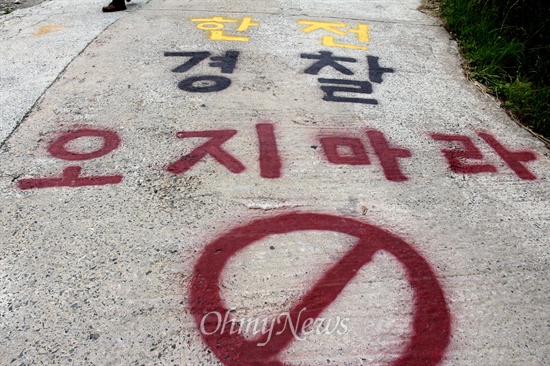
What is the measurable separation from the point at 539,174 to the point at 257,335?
1947 millimetres

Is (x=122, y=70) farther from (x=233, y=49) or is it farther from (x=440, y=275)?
(x=440, y=275)

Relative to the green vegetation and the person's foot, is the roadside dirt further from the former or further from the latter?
the green vegetation

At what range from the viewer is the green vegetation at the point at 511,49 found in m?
3.47

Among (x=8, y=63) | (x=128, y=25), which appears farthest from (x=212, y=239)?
(x=128, y=25)

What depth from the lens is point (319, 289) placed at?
6.59 feet

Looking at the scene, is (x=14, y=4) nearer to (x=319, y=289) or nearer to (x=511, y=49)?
(x=511, y=49)

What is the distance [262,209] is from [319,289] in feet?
1.84

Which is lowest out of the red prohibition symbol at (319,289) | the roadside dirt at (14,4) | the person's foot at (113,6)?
the red prohibition symbol at (319,289)

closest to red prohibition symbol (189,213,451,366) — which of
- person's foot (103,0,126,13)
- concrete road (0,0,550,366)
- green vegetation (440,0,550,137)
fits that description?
concrete road (0,0,550,366)

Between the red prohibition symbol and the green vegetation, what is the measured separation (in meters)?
1.76

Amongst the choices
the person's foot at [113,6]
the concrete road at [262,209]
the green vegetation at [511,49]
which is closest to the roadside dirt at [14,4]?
the person's foot at [113,6]

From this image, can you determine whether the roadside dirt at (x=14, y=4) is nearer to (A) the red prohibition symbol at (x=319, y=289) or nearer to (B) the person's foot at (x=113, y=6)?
(B) the person's foot at (x=113, y=6)

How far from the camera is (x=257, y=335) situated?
1819 mm

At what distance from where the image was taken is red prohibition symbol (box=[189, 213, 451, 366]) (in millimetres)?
1779
